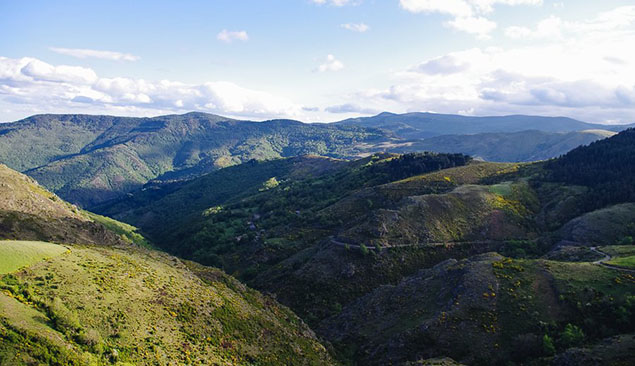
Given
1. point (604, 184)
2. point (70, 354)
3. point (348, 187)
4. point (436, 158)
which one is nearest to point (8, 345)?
point (70, 354)

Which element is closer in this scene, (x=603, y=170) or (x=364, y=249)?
(x=364, y=249)

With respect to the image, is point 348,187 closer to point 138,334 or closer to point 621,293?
point 621,293

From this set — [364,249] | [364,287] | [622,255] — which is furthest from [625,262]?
[364,249]

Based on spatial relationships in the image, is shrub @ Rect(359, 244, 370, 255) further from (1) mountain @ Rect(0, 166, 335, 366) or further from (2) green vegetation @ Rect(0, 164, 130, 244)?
(2) green vegetation @ Rect(0, 164, 130, 244)

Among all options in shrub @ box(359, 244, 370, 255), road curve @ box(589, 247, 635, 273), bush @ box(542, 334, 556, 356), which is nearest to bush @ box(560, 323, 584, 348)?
bush @ box(542, 334, 556, 356)

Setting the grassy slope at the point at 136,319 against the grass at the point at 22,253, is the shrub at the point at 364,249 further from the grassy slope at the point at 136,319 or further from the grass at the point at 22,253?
the grass at the point at 22,253

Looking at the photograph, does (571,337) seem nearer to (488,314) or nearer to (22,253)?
(488,314)

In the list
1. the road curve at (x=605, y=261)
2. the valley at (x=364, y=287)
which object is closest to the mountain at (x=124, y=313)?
the valley at (x=364, y=287)
